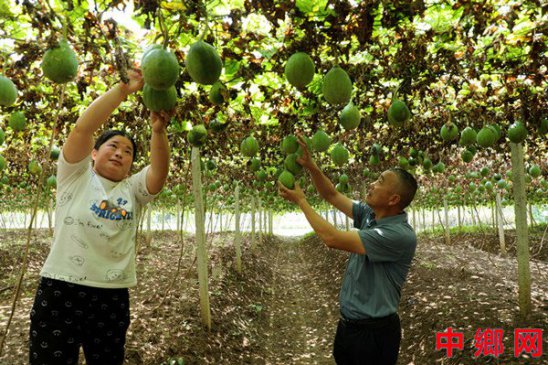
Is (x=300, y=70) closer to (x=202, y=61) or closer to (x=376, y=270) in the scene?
(x=202, y=61)

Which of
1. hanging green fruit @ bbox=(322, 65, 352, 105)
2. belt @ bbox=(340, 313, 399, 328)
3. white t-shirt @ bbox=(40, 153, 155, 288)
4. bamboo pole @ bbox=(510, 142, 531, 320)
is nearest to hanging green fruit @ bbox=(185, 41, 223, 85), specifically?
hanging green fruit @ bbox=(322, 65, 352, 105)

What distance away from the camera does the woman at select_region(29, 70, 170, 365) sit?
2072 millimetres

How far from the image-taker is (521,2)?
8.50 ft

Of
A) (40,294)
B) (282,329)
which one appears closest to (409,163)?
(282,329)

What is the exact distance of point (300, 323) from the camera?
283 inches

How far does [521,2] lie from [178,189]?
9642 mm

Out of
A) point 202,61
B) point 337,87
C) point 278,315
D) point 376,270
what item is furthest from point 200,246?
point 202,61

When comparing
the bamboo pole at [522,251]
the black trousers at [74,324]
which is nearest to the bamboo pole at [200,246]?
the black trousers at [74,324]

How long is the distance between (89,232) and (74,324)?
49 centimetres

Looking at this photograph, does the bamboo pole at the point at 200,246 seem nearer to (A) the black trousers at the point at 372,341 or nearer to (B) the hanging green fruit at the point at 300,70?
(A) the black trousers at the point at 372,341

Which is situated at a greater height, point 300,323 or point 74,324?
point 74,324

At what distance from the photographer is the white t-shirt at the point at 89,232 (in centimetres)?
214

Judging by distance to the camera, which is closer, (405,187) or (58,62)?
(58,62)

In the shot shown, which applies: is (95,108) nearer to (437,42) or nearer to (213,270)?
(437,42)
